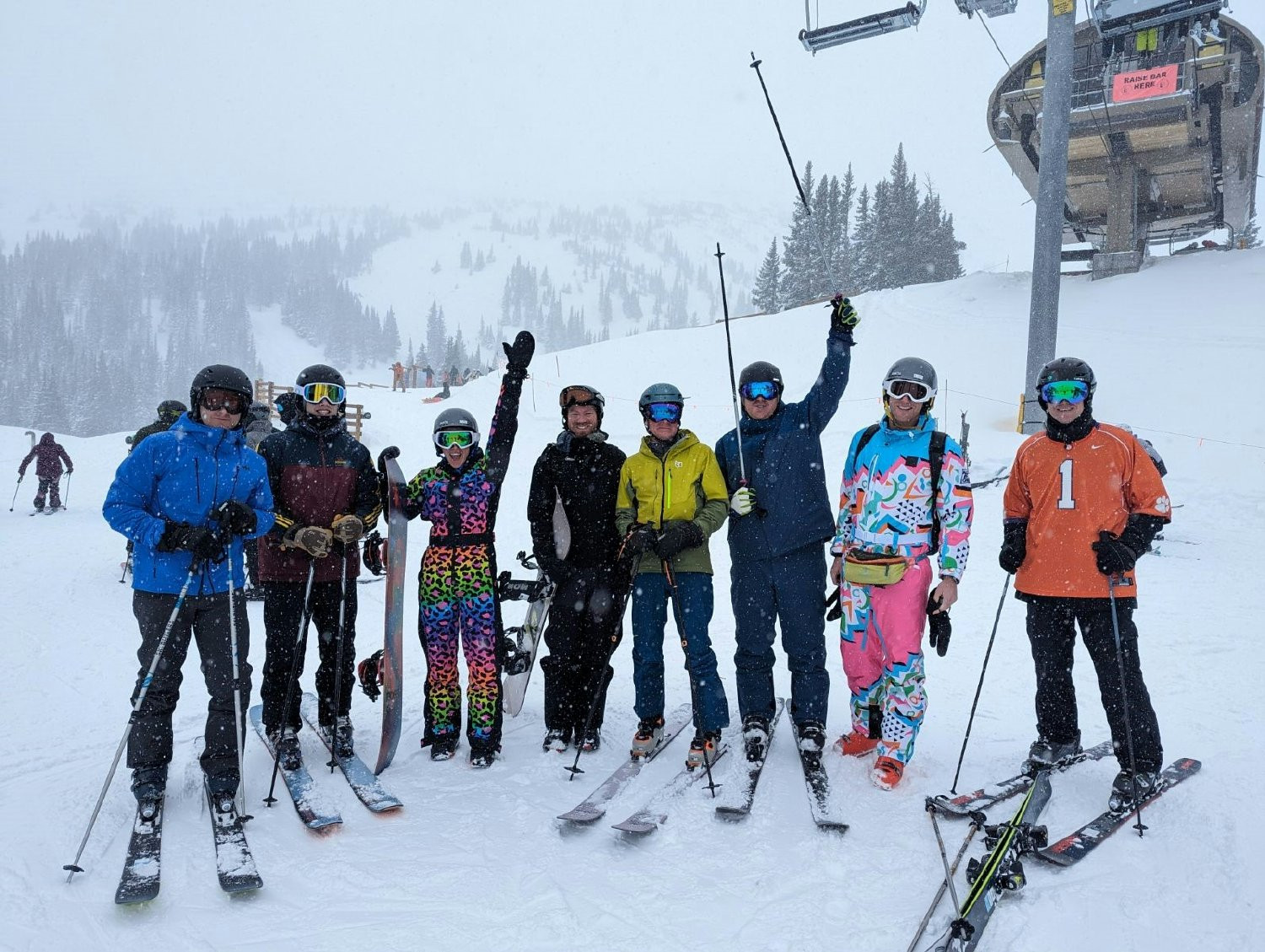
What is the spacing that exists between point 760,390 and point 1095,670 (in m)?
2.24

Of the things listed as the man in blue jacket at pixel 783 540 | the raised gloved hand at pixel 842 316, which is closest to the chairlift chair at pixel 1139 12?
the raised gloved hand at pixel 842 316

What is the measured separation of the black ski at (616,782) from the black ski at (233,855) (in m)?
1.27

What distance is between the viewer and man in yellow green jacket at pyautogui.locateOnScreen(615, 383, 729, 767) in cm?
420

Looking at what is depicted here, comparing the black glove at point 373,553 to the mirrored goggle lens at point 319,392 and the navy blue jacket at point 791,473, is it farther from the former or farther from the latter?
the navy blue jacket at point 791,473

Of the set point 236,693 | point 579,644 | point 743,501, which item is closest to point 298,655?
point 236,693

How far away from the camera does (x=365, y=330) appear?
137875 millimetres

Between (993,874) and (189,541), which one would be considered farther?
(189,541)

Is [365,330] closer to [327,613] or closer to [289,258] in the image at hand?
[289,258]

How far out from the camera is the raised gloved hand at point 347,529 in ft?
13.5

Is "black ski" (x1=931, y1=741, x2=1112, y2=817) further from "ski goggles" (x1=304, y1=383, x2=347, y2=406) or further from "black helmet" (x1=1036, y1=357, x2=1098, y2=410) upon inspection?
"ski goggles" (x1=304, y1=383, x2=347, y2=406)

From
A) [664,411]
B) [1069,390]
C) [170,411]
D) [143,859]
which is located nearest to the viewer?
[143,859]

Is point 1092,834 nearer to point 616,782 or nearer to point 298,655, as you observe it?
point 616,782

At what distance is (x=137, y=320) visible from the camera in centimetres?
13088

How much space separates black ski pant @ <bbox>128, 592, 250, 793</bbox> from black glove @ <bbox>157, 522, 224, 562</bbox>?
30 cm
